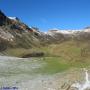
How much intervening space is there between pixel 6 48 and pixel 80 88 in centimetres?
12119

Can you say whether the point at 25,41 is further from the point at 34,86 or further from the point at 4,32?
the point at 34,86

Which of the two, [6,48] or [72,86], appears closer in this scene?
[72,86]

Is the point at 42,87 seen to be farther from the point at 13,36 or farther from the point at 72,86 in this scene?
the point at 13,36

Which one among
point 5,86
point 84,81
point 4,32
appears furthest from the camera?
point 4,32

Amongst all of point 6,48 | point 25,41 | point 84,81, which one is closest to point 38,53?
point 6,48

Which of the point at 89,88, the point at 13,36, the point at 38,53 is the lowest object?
the point at 89,88

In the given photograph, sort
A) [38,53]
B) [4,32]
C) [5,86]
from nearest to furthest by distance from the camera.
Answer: [5,86] → [38,53] → [4,32]

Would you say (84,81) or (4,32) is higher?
A: (4,32)

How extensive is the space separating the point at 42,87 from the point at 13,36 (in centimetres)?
14843

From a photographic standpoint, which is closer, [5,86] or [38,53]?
[5,86]

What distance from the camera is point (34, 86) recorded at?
4800 cm

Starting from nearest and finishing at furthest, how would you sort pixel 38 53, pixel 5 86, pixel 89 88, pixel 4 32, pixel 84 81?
pixel 89 88 < pixel 5 86 < pixel 84 81 < pixel 38 53 < pixel 4 32

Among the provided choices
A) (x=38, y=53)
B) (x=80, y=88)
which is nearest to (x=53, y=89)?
(x=80, y=88)

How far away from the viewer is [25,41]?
192375 millimetres
